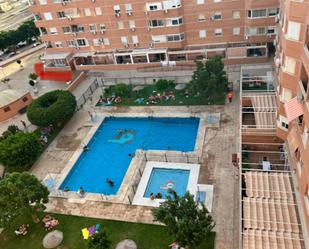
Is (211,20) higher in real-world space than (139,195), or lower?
higher

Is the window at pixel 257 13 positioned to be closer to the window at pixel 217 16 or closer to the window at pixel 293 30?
the window at pixel 217 16

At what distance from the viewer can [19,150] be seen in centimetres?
3350

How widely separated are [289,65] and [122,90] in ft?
88.8

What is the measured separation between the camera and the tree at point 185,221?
2059cm

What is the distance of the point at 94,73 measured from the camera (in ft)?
184

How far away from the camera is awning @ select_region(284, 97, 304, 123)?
2142 cm

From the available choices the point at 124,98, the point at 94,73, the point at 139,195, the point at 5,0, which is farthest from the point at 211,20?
the point at 5,0

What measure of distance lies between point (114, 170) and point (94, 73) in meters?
26.3

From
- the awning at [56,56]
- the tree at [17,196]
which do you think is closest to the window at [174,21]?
the awning at [56,56]

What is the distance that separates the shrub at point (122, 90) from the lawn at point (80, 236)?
72.4 ft

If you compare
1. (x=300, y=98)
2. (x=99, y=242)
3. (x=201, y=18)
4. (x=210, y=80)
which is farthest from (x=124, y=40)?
(x=99, y=242)

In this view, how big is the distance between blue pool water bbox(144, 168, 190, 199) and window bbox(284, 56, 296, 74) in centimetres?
1441

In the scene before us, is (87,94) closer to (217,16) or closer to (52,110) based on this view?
(52,110)

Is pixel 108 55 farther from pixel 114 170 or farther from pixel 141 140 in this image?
pixel 114 170
